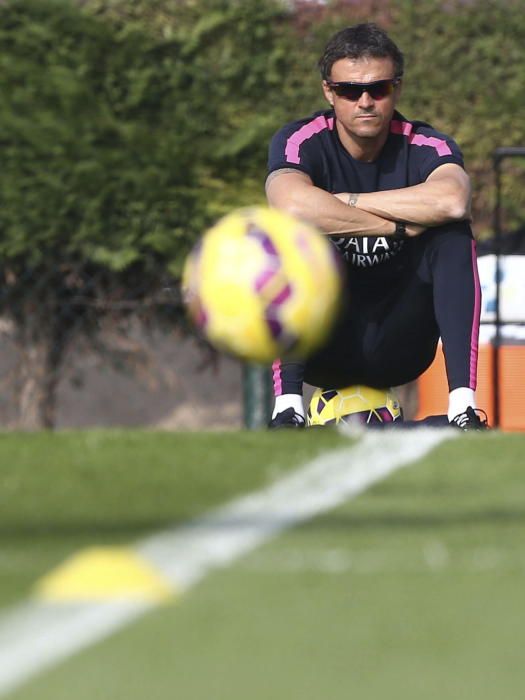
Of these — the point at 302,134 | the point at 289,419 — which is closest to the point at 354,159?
the point at 302,134

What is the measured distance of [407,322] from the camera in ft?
20.2

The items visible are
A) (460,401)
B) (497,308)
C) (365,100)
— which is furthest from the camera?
(497,308)

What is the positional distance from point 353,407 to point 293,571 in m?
3.51

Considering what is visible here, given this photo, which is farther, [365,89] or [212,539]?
[365,89]

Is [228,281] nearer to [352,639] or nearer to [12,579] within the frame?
[12,579]

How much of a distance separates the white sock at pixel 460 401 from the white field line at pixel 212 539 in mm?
1066

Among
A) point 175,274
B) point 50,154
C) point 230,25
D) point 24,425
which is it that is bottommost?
point 24,425

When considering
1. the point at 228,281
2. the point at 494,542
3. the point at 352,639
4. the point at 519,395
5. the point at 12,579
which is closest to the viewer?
the point at 352,639

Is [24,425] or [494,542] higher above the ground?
[494,542]

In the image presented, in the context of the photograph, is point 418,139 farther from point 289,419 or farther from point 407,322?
point 289,419

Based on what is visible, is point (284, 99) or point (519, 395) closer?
point (519, 395)

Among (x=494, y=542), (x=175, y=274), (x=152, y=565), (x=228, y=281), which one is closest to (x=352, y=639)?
(x=152, y=565)

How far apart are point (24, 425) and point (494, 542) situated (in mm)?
6396

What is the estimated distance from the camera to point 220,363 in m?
9.46
